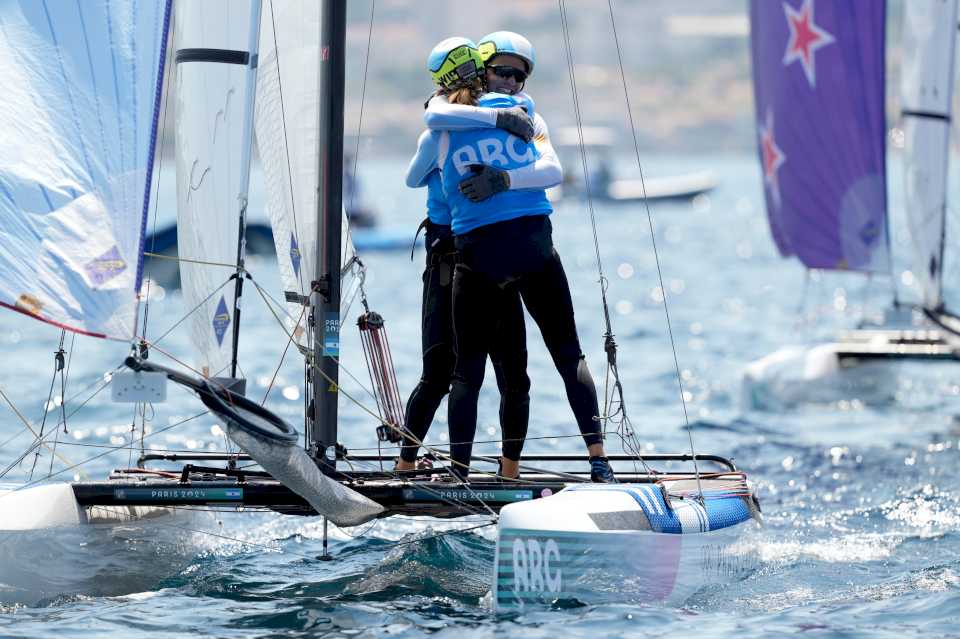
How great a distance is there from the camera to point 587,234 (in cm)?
3659

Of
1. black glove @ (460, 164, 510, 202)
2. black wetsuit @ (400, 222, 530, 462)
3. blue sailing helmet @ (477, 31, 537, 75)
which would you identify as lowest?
black wetsuit @ (400, 222, 530, 462)

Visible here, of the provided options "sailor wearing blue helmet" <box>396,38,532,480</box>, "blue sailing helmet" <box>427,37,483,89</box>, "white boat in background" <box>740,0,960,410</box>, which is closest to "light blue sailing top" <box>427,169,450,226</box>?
"sailor wearing blue helmet" <box>396,38,532,480</box>

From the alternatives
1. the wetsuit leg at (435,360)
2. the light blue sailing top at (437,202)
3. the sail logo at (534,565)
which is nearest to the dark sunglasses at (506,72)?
the light blue sailing top at (437,202)

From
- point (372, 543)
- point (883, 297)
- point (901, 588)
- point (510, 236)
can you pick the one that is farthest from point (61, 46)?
point (883, 297)

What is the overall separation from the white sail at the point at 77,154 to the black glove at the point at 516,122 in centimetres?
112

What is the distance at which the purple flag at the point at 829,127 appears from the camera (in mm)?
10500

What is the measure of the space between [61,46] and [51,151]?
0.36 m

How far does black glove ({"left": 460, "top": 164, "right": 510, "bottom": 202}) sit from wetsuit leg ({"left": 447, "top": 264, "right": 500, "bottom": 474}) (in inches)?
10.5

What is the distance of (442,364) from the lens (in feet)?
17.6

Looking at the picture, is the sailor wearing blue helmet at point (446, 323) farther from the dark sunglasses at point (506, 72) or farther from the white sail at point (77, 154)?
the white sail at point (77, 154)

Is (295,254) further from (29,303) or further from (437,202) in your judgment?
(29,303)

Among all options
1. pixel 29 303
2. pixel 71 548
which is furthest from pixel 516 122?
pixel 71 548

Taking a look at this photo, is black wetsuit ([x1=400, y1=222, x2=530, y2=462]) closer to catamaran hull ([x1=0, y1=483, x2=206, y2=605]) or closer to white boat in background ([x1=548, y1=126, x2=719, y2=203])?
catamaran hull ([x1=0, y1=483, x2=206, y2=605])

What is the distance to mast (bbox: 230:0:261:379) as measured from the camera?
208 inches
